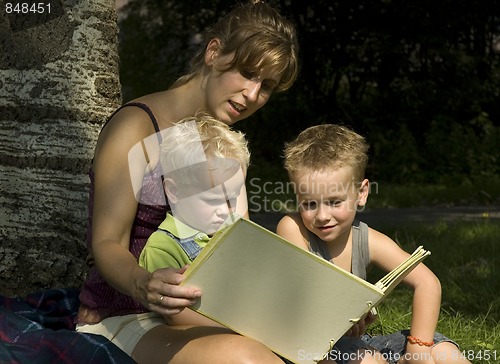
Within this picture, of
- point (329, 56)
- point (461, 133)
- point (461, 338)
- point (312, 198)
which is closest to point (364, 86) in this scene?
point (329, 56)

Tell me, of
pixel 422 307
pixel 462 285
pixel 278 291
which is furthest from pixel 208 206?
pixel 462 285

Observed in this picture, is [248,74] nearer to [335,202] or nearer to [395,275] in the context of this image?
[335,202]

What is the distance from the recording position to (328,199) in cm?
291

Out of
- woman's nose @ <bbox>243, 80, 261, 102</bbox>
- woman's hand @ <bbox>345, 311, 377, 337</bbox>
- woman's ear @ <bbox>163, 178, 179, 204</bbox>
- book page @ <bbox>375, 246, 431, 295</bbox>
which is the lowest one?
woman's hand @ <bbox>345, 311, 377, 337</bbox>

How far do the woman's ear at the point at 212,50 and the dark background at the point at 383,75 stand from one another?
6.81m

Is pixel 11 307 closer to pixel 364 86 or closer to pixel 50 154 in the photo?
pixel 50 154

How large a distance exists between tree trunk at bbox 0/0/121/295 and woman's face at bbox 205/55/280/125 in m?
0.78

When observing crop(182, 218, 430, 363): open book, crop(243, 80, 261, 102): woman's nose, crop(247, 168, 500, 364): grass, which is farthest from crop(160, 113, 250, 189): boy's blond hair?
crop(247, 168, 500, 364): grass

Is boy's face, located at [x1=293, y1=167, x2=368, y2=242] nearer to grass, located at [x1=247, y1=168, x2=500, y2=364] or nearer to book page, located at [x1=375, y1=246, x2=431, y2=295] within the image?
book page, located at [x1=375, y1=246, x2=431, y2=295]

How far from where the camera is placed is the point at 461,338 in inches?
147

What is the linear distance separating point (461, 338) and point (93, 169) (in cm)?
174

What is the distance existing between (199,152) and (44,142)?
3.20 ft

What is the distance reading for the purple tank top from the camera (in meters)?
2.80

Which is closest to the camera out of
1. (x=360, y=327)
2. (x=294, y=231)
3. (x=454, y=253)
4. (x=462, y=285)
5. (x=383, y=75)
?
(x=360, y=327)
